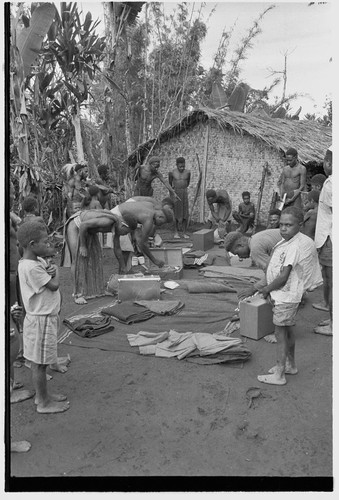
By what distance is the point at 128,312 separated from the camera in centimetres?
521

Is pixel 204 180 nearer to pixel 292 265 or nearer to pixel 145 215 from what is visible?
pixel 145 215

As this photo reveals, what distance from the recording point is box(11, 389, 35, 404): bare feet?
3.47 meters

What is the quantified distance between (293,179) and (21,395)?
6.69m

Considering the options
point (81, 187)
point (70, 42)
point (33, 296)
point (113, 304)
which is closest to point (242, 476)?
point (33, 296)

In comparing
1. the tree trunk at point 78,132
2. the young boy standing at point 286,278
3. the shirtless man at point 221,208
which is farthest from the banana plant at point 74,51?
the young boy standing at point 286,278

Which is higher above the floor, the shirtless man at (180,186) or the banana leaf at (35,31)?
the banana leaf at (35,31)

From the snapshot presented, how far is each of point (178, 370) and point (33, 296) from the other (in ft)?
4.73

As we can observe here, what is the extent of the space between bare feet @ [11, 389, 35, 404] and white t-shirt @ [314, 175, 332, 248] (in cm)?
297

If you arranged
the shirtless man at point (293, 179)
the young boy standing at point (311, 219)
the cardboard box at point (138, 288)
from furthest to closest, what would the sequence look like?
the shirtless man at point (293, 179)
the young boy standing at point (311, 219)
the cardboard box at point (138, 288)

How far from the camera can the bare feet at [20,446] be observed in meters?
2.86

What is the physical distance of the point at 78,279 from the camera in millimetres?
5879

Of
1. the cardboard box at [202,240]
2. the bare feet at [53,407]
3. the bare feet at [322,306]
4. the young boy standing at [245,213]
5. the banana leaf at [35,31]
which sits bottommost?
the bare feet at [53,407]

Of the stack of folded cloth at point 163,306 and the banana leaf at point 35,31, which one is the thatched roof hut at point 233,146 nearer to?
the banana leaf at point 35,31

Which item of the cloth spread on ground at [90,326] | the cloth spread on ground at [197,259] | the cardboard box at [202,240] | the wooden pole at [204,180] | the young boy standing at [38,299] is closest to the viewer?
the young boy standing at [38,299]
